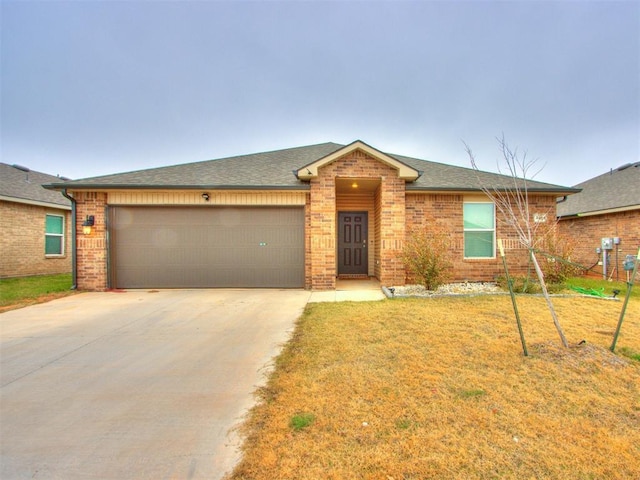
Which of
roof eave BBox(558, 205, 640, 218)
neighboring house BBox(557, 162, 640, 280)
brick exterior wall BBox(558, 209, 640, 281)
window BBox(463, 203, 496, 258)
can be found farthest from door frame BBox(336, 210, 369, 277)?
roof eave BBox(558, 205, 640, 218)

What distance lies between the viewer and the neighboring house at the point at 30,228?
33.1 ft

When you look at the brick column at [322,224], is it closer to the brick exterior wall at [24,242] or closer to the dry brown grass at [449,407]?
the dry brown grass at [449,407]

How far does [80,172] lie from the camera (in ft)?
75.9

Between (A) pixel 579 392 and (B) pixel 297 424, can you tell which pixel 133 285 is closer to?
(B) pixel 297 424

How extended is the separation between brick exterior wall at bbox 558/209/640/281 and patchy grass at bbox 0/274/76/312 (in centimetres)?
1479

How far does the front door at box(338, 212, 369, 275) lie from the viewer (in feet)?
32.4

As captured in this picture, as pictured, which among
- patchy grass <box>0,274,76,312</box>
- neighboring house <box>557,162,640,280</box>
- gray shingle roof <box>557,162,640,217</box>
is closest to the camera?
patchy grass <box>0,274,76,312</box>

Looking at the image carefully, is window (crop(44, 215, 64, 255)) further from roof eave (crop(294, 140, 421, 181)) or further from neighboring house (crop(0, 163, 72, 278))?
roof eave (crop(294, 140, 421, 181))

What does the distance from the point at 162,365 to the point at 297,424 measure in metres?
2.13

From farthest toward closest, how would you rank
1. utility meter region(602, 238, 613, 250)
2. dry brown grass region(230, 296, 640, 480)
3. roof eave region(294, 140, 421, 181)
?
utility meter region(602, 238, 613, 250), roof eave region(294, 140, 421, 181), dry brown grass region(230, 296, 640, 480)

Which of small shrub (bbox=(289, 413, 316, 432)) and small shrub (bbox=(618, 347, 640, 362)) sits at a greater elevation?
small shrub (bbox=(618, 347, 640, 362))

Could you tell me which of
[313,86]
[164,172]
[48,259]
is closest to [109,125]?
[48,259]

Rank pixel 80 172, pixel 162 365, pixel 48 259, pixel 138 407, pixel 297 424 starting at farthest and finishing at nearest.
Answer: pixel 80 172 < pixel 48 259 < pixel 162 365 < pixel 138 407 < pixel 297 424

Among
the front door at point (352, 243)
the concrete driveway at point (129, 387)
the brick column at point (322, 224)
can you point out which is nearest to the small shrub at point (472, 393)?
the concrete driveway at point (129, 387)
